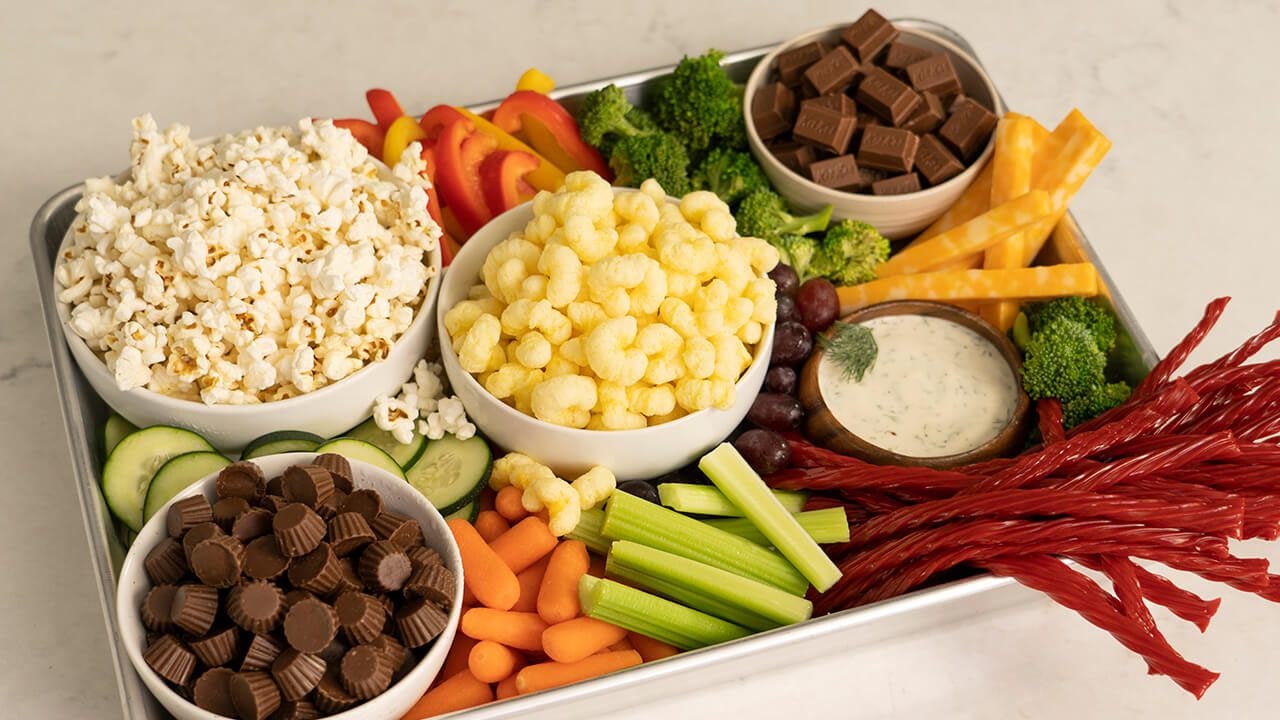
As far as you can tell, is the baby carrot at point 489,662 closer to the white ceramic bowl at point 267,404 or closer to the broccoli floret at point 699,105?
the white ceramic bowl at point 267,404

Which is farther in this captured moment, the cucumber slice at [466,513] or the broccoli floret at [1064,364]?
the broccoli floret at [1064,364]

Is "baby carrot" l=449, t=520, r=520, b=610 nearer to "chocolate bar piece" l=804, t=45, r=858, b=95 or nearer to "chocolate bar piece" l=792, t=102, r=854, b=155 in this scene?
"chocolate bar piece" l=792, t=102, r=854, b=155

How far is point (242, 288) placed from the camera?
8.95 feet

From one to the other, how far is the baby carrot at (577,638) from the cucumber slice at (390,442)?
0.56 m

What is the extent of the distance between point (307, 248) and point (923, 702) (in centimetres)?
174

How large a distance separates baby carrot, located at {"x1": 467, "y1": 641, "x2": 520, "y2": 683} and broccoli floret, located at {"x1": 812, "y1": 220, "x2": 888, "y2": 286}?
4.45ft

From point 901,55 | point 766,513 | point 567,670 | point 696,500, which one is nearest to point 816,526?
point 766,513

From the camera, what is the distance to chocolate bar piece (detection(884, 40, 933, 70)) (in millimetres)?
3580

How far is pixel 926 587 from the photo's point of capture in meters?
2.83

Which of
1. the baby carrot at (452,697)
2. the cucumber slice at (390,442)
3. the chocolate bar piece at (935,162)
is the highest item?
the chocolate bar piece at (935,162)

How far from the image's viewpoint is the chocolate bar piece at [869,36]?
11.7 ft

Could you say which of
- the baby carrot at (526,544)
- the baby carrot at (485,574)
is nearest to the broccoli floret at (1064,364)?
the baby carrot at (526,544)

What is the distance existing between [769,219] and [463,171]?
0.83 metres

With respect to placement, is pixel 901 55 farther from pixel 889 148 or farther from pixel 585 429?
pixel 585 429
